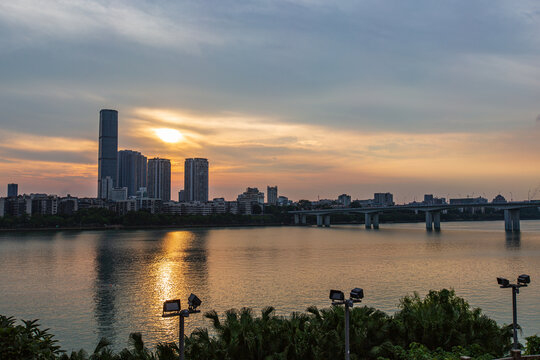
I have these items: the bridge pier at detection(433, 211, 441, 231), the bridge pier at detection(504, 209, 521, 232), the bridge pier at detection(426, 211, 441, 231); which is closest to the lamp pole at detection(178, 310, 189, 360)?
the bridge pier at detection(504, 209, 521, 232)

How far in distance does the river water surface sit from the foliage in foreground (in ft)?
35.0

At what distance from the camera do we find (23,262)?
2685 inches

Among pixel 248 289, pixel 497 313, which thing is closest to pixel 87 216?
pixel 248 289

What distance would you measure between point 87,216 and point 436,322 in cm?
18901

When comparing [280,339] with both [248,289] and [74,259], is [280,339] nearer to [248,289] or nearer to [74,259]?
[248,289]

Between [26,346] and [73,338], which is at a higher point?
[26,346]

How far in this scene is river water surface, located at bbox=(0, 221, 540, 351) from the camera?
33.3m

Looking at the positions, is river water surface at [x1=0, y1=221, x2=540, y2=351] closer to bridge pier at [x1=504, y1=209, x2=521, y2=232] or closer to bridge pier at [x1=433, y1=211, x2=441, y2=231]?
bridge pier at [x1=504, y1=209, x2=521, y2=232]

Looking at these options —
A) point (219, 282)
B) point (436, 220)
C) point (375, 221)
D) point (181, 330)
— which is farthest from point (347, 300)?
point (375, 221)

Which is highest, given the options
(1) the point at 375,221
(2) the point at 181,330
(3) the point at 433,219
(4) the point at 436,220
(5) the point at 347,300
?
(5) the point at 347,300

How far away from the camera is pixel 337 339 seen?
757 inches

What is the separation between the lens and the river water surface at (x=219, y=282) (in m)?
33.3

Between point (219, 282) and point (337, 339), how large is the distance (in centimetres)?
3139

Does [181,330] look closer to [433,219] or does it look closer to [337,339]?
[337,339]
